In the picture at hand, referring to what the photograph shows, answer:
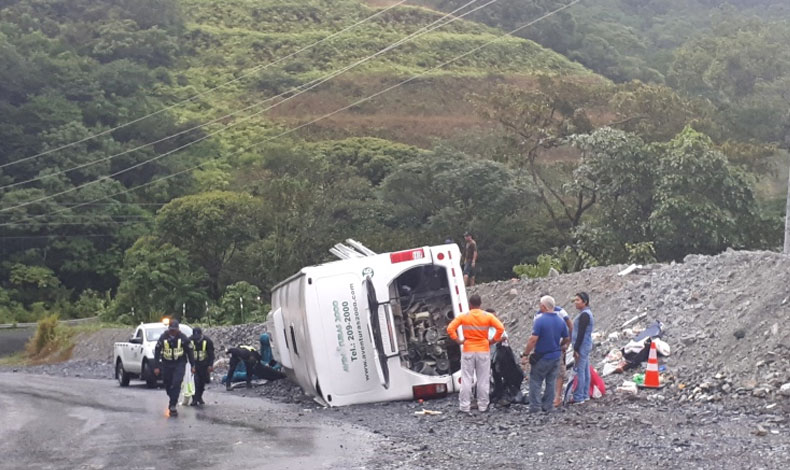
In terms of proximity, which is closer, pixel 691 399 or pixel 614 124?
pixel 691 399

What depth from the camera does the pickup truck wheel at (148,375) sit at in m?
24.9

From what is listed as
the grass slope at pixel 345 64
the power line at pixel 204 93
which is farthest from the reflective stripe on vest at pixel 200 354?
the grass slope at pixel 345 64

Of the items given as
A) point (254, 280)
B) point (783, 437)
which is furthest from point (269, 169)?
point (783, 437)

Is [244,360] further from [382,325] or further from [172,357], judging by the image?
[382,325]

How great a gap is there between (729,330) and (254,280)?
32.2 metres

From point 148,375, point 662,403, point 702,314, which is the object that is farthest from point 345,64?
point 662,403

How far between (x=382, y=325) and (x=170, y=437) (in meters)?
3.89

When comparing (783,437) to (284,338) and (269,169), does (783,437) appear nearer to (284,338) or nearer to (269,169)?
(284,338)

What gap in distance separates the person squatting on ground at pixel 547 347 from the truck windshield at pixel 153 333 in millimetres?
13037

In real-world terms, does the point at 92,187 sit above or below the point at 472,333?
above

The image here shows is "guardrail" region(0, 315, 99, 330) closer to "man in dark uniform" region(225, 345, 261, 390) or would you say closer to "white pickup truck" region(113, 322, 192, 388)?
"white pickup truck" region(113, 322, 192, 388)

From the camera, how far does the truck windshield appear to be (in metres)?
25.5

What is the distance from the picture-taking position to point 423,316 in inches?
684

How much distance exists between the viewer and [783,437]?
11852 millimetres
